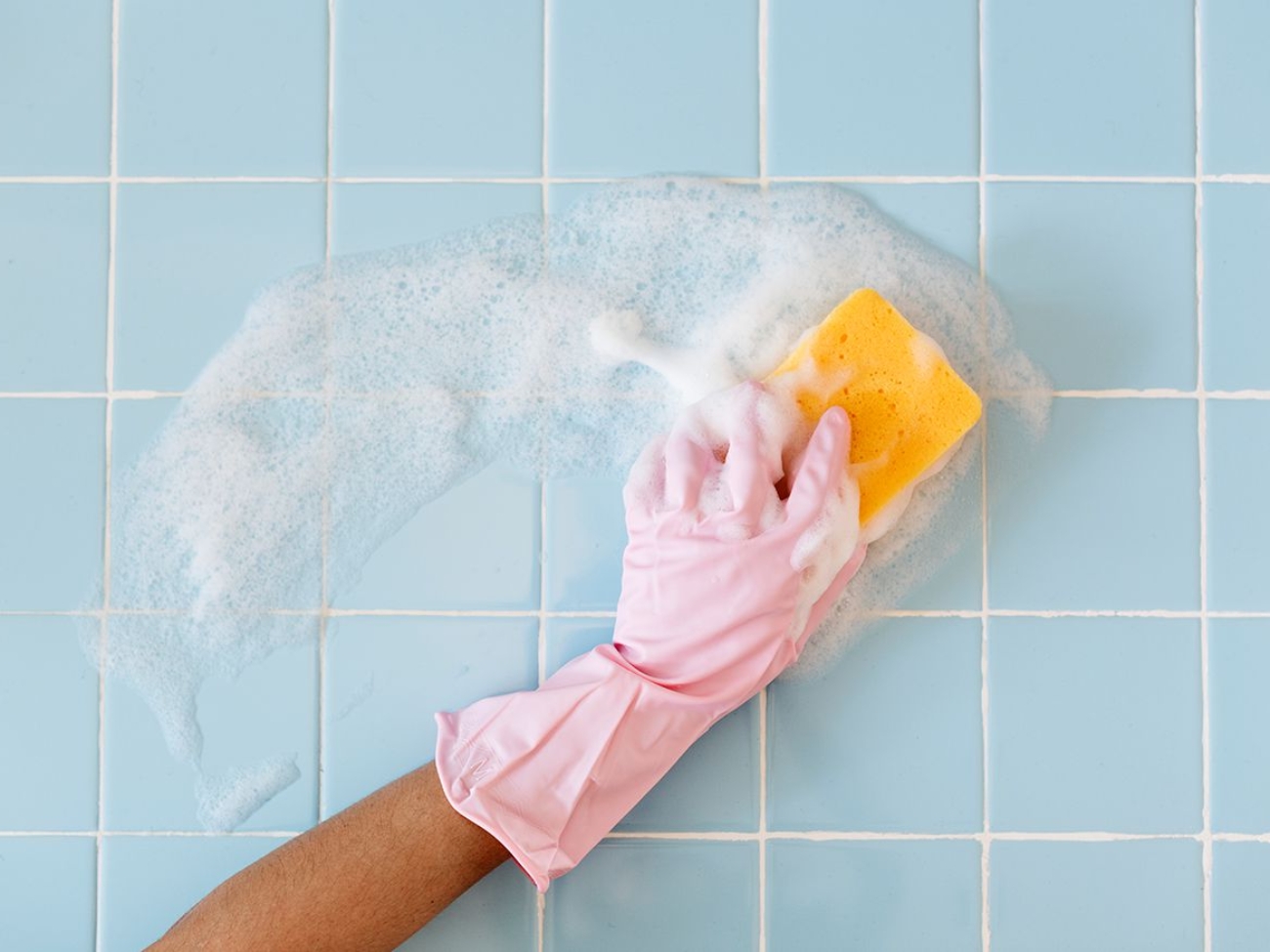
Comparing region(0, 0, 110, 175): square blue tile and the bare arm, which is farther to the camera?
region(0, 0, 110, 175): square blue tile

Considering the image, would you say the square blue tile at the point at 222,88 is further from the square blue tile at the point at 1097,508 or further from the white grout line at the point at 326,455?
the square blue tile at the point at 1097,508

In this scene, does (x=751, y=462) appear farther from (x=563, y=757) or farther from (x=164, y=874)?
(x=164, y=874)

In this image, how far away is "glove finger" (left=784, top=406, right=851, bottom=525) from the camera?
815 mm

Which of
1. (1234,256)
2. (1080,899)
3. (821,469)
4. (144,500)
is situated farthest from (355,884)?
(1234,256)

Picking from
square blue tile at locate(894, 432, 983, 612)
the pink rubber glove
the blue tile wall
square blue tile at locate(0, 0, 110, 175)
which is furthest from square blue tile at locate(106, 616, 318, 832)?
square blue tile at locate(894, 432, 983, 612)

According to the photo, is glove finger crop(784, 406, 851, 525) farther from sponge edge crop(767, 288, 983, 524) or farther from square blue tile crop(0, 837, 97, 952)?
square blue tile crop(0, 837, 97, 952)

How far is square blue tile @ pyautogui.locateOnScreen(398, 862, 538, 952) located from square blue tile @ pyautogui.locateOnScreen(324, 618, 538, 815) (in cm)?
12

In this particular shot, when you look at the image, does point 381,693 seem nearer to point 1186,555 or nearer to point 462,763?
point 462,763

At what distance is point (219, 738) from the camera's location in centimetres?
88

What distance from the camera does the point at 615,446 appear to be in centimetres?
89

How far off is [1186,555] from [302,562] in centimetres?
72

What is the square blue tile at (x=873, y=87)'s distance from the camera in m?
0.89

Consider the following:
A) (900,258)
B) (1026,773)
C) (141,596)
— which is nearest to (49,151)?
(141,596)

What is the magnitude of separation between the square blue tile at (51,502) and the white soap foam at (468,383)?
0.09 feet
